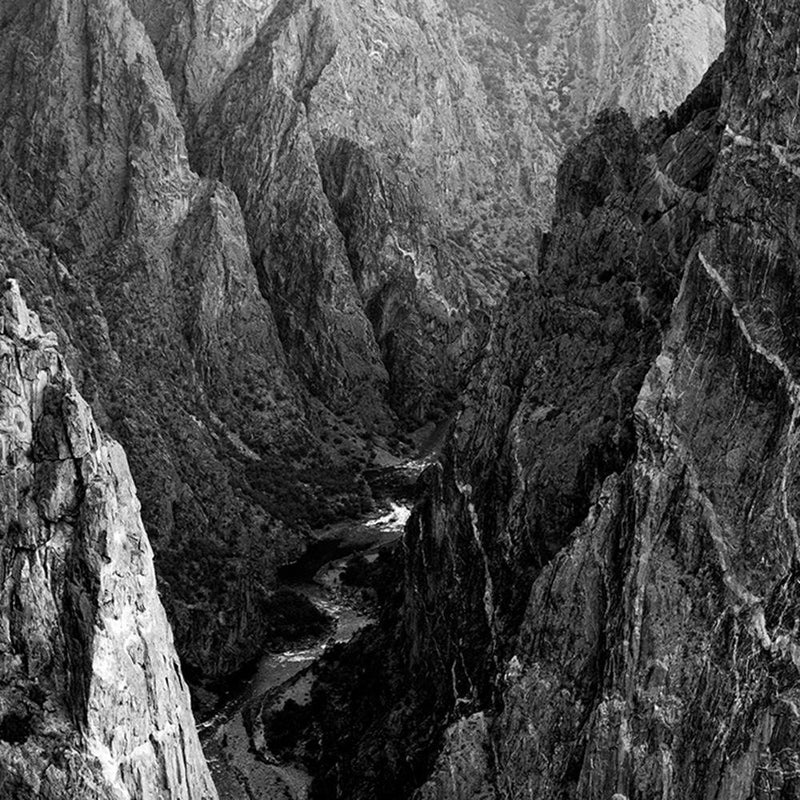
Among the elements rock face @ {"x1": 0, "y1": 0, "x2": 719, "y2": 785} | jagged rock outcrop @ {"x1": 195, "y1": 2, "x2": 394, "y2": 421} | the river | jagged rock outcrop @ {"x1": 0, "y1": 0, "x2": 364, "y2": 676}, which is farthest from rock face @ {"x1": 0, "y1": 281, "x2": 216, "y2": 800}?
jagged rock outcrop @ {"x1": 195, "y1": 2, "x2": 394, "y2": 421}

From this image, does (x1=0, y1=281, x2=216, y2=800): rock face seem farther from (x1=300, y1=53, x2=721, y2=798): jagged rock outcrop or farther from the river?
the river

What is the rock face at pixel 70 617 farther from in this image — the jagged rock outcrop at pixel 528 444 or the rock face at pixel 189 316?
the rock face at pixel 189 316

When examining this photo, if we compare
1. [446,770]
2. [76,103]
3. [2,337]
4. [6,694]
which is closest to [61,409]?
[2,337]

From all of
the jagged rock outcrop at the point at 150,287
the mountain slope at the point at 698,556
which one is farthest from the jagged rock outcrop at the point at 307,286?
the mountain slope at the point at 698,556

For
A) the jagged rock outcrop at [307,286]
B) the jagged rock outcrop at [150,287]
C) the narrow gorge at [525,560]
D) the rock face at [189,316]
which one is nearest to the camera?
the narrow gorge at [525,560]

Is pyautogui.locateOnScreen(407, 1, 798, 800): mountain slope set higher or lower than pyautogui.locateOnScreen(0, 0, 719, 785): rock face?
lower

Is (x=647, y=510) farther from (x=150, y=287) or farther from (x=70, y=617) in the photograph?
(x=150, y=287)

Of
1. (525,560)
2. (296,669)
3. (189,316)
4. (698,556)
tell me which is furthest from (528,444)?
(189,316)
